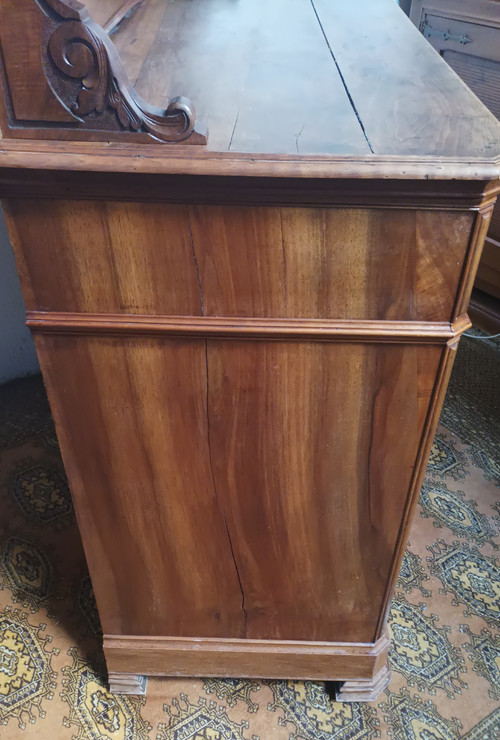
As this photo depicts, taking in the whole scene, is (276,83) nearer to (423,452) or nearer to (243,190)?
(243,190)

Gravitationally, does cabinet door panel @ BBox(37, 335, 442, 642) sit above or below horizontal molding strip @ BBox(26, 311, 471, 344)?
below

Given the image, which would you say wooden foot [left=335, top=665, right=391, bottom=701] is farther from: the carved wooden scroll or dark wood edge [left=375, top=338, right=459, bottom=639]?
the carved wooden scroll

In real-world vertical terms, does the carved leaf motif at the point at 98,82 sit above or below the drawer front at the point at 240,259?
above

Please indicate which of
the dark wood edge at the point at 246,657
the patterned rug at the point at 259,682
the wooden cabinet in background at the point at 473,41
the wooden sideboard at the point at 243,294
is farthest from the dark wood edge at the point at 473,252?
the wooden cabinet in background at the point at 473,41

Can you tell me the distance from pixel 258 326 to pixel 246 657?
674 mm

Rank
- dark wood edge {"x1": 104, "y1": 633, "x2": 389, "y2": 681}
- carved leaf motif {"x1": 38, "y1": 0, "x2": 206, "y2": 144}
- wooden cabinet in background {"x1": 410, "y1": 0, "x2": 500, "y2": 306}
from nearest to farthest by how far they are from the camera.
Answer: carved leaf motif {"x1": 38, "y1": 0, "x2": 206, "y2": 144}, dark wood edge {"x1": 104, "y1": 633, "x2": 389, "y2": 681}, wooden cabinet in background {"x1": 410, "y1": 0, "x2": 500, "y2": 306}

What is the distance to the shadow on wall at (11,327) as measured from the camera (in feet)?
5.34

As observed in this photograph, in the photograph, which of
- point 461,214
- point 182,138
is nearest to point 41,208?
point 182,138

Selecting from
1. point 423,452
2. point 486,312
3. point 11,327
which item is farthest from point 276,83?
point 486,312

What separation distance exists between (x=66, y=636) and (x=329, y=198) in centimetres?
103

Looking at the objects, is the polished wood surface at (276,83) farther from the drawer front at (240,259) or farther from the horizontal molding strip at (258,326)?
the horizontal molding strip at (258,326)

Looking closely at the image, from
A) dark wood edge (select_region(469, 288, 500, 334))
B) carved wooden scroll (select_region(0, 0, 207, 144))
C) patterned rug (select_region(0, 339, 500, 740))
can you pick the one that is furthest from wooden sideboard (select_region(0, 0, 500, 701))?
dark wood edge (select_region(469, 288, 500, 334))

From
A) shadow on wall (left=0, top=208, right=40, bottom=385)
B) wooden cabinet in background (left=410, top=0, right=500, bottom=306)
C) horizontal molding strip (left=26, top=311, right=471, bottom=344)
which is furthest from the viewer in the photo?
wooden cabinet in background (left=410, top=0, right=500, bottom=306)

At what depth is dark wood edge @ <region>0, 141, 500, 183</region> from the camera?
585 millimetres
